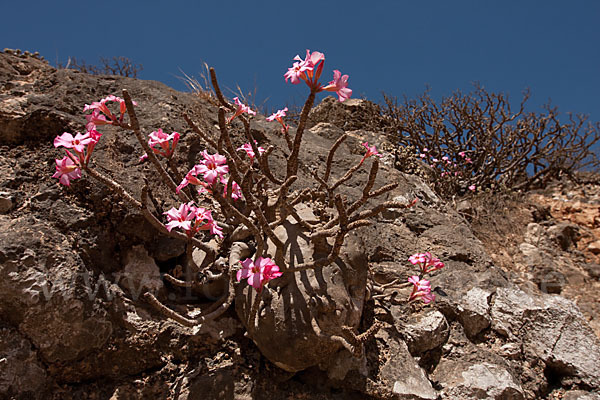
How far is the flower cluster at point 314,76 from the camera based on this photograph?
69.0 inches

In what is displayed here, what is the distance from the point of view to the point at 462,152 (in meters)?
7.51

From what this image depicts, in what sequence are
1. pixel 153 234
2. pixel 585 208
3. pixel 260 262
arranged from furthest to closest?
pixel 585 208, pixel 153 234, pixel 260 262

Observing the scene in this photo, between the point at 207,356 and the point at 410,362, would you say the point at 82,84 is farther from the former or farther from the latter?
the point at 410,362

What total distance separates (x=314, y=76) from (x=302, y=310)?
1.10m

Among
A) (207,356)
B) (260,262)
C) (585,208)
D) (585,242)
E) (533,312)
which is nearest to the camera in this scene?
(260,262)

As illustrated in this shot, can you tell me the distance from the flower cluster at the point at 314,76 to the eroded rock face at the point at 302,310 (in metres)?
0.83

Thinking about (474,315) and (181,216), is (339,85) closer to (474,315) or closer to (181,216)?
(181,216)

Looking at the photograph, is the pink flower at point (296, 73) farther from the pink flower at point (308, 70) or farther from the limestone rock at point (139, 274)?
the limestone rock at point (139, 274)

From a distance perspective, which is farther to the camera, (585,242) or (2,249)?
(585,242)

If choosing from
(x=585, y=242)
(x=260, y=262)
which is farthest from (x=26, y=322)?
(x=585, y=242)

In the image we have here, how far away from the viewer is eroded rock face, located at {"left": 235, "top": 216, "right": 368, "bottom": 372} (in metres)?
1.94

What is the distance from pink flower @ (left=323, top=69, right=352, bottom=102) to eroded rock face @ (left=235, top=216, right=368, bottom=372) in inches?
32.2

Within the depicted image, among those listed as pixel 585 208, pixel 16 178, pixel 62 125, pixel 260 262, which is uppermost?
pixel 585 208

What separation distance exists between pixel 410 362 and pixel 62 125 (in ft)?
8.35
